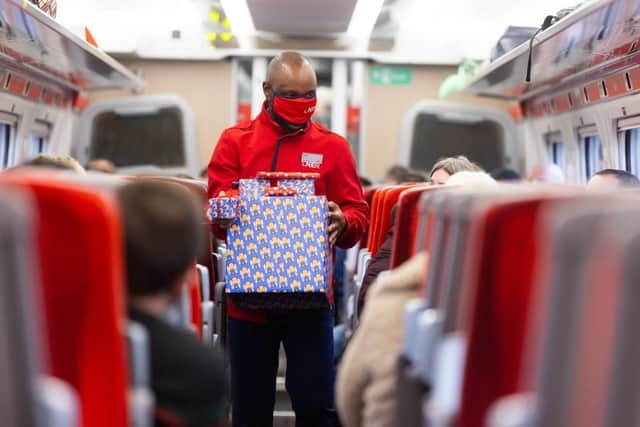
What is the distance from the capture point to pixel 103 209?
179 cm

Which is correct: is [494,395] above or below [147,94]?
below

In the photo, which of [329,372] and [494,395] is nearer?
[494,395]

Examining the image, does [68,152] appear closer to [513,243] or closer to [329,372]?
[329,372]

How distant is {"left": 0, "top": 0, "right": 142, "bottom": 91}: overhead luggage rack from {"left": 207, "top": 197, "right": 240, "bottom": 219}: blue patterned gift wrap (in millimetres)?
2209

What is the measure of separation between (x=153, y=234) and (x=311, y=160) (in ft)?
6.14

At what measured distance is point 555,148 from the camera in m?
9.15

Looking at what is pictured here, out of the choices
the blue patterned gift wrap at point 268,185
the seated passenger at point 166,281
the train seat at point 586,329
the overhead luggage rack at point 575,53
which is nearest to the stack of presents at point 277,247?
the blue patterned gift wrap at point 268,185

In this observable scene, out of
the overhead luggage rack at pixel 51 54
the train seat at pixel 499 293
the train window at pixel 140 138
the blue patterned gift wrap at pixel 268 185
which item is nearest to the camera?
the train seat at pixel 499 293

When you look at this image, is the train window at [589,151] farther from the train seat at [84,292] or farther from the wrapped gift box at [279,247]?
the train seat at [84,292]

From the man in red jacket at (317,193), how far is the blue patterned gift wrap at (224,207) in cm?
39

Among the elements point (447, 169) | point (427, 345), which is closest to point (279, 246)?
point (427, 345)

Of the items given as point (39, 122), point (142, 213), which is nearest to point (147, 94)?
point (39, 122)

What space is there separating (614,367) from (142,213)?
99cm

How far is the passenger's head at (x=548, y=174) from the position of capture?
27.4 feet
